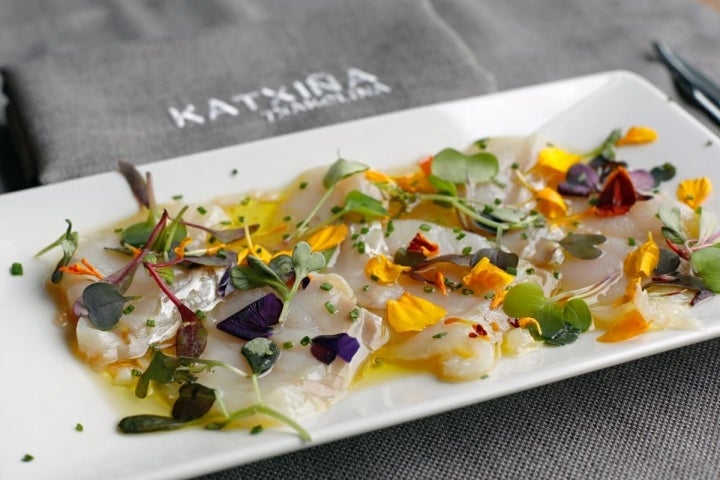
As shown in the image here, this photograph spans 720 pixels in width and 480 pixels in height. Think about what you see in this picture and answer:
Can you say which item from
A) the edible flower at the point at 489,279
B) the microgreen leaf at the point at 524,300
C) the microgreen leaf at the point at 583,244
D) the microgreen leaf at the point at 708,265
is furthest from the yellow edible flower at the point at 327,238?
the microgreen leaf at the point at 708,265

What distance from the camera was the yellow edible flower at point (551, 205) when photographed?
249 cm

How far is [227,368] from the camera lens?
1.92m

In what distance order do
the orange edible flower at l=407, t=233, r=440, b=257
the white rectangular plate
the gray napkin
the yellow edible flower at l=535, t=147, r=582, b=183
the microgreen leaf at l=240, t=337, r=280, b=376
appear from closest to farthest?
the white rectangular plate, the microgreen leaf at l=240, t=337, r=280, b=376, the orange edible flower at l=407, t=233, r=440, b=257, the yellow edible flower at l=535, t=147, r=582, b=183, the gray napkin

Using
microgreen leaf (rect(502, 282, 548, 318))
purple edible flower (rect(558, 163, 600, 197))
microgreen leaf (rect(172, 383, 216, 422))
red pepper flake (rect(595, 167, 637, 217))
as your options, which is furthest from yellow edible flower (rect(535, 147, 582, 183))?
microgreen leaf (rect(172, 383, 216, 422))

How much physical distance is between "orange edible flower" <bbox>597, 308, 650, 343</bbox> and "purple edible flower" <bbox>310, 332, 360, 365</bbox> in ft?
1.86

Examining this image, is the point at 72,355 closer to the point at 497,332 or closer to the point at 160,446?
the point at 160,446

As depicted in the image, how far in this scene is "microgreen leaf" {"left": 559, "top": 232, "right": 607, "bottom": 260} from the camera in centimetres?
231

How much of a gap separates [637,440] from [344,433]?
2.26 ft

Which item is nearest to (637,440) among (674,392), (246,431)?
(674,392)

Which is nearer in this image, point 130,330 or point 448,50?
point 130,330

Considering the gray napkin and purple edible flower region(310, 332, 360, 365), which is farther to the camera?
the gray napkin

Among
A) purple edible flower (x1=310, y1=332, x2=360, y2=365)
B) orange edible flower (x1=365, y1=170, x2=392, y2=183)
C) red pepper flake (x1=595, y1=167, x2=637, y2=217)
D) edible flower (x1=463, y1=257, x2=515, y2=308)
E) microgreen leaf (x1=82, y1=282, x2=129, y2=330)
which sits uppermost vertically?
red pepper flake (x1=595, y1=167, x2=637, y2=217)

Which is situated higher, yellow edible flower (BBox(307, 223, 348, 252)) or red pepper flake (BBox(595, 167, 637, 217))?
red pepper flake (BBox(595, 167, 637, 217))

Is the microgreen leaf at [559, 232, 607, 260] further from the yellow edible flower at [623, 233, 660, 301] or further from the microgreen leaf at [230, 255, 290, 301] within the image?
the microgreen leaf at [230, 255, 290, 301]
